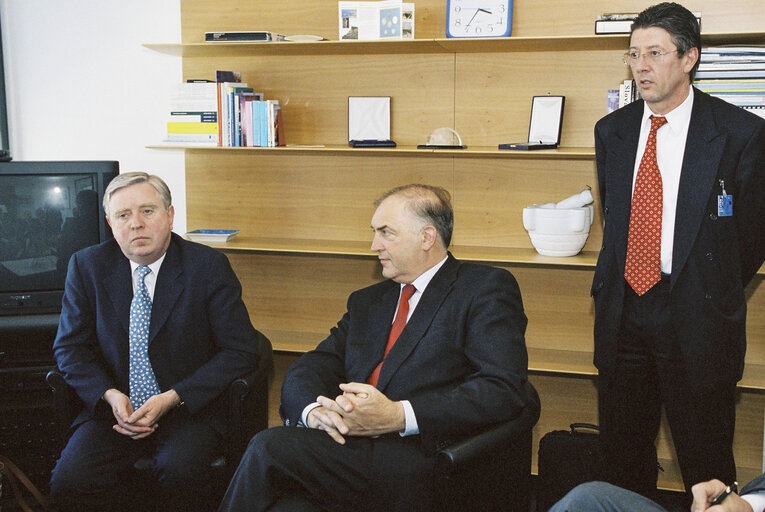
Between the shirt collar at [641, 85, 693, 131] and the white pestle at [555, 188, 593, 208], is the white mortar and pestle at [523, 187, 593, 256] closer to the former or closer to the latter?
the white pestle at [555, 188, 593, 208]

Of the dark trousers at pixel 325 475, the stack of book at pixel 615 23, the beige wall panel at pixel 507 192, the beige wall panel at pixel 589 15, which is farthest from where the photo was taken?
the beige wall panel at pixel 507 192

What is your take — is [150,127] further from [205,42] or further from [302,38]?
[302,38]

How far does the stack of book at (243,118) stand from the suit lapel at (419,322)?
131 centimetres

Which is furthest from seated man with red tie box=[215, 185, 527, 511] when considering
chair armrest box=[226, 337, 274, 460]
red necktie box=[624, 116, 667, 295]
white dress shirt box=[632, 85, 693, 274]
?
white dress shirt box=[632, 85, 693, 274]

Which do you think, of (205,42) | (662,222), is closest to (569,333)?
(662,222)

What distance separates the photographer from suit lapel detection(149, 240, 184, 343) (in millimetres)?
2465

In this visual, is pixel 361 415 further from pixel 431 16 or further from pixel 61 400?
pixel 431 16

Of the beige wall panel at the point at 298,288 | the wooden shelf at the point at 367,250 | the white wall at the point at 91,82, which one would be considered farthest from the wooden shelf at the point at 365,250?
the white wall at the point at 91,82

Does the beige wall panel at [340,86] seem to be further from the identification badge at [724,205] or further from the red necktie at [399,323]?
the identification badge at [724,205]

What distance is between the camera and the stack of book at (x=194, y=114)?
330cm

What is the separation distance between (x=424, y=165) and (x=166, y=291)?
138cm

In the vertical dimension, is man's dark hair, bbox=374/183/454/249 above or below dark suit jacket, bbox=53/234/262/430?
above

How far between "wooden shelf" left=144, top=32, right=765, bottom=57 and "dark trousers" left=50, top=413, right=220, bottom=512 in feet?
5.56

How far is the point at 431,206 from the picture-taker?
7.67ft
